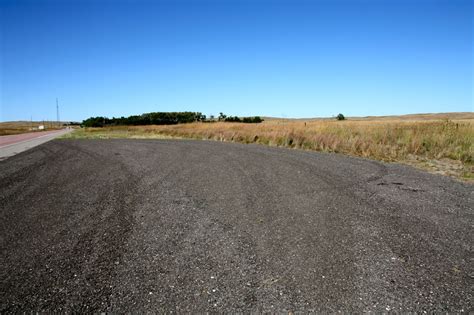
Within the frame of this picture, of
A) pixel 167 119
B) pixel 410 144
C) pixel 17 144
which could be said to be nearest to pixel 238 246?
pixel 410 144

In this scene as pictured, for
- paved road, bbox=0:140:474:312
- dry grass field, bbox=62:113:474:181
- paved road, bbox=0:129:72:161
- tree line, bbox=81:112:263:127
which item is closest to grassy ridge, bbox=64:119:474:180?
dry grass field, bbox=62:113:474:181

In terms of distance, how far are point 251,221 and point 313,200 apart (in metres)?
1.58

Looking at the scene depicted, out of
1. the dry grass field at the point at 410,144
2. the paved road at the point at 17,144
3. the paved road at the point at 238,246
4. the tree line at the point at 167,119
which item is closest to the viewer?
the paved road at the point at 238,246

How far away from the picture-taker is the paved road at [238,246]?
2.55m

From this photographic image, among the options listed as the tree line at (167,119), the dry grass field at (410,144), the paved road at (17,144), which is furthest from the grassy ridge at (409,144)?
the tree line at (167,119)

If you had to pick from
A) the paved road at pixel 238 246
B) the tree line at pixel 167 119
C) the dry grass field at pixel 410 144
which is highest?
the tree line at pixel 167 119

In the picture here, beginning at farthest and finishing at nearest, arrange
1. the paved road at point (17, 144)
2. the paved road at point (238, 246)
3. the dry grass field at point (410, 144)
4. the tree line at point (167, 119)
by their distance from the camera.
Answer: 1. the tree line at point (167, 119)
2. the paved road at point (17, 144)
3. the dry grass field at point (410, 144)
4. the paved road at point (238, 246)

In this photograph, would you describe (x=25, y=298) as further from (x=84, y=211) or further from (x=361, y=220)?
(x=361, y=220)

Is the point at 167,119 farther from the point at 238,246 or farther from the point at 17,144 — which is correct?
the point at 238,246

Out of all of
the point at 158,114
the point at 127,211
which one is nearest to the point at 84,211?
the point at 127,211

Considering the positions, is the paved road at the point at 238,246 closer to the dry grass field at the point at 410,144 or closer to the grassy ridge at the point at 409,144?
the dry grass field at the point at 410,144

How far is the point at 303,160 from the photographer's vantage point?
999 centimetres

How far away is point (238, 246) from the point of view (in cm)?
351

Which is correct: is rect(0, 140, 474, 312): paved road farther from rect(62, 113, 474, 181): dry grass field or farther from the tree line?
the tree line
